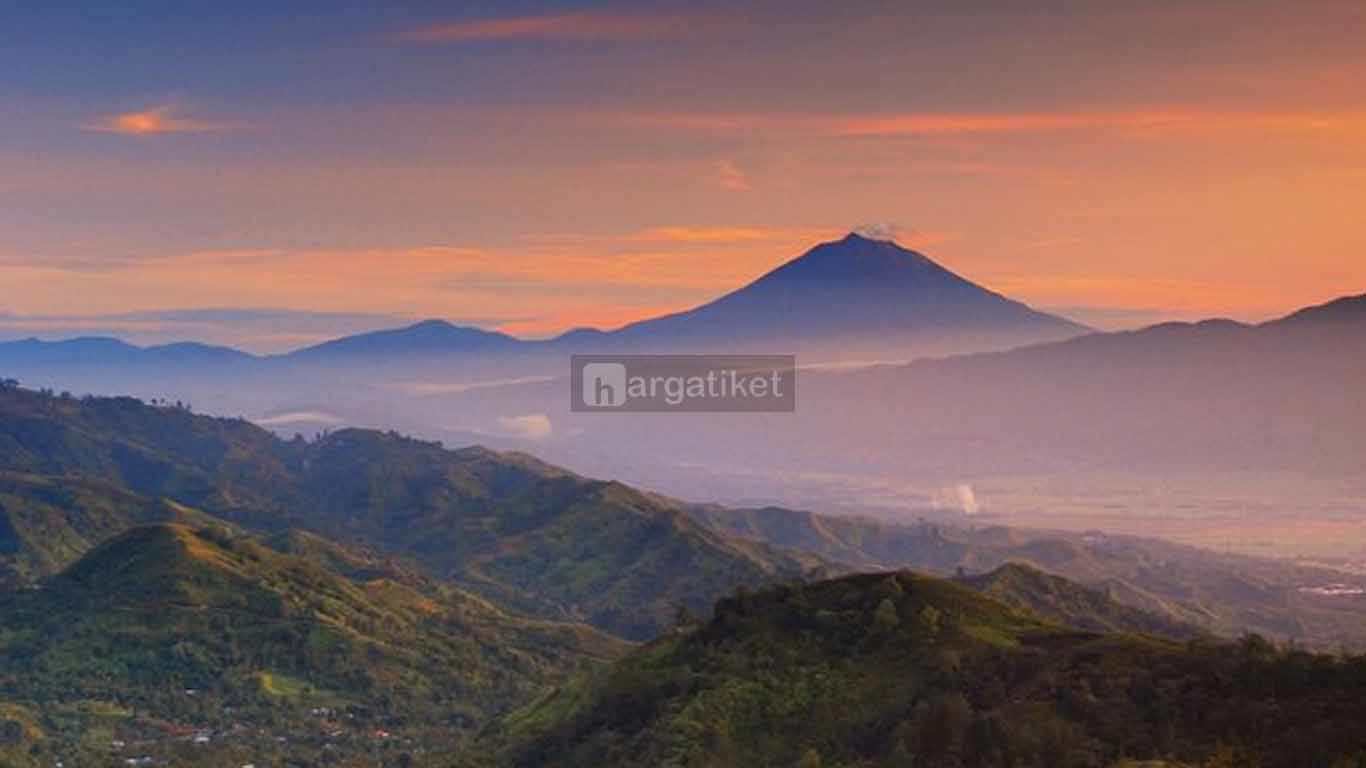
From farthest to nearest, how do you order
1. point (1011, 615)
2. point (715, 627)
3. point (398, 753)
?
point (398, 753) < point (715, 627) < point (1011, 615)

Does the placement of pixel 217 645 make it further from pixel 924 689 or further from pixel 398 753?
pixel 924 689

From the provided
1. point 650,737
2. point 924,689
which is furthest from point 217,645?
point 924,689

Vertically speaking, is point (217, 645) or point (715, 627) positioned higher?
point (715, 627)

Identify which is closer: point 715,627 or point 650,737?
point 650,737

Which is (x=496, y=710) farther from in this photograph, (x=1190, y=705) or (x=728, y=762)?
(x=1190, y=705)

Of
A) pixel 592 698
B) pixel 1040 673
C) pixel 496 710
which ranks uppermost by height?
pixel 1040 673

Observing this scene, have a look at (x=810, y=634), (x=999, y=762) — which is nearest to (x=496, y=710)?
(x=810, y=634)

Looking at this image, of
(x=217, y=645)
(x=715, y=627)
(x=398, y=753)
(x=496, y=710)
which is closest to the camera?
(x=715, y=627)
